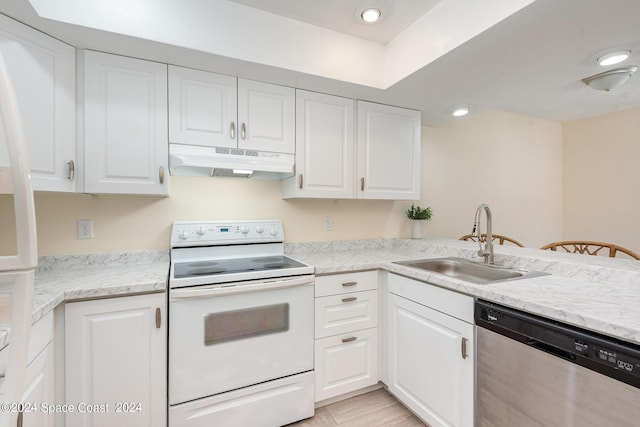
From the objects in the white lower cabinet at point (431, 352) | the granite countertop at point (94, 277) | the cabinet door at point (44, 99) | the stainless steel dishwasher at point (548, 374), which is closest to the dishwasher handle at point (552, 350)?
the stainless steel dishwasher at point (548, 374)

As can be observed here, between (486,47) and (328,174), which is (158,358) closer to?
(328,174)

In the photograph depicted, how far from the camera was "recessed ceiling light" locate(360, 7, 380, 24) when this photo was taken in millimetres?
1639

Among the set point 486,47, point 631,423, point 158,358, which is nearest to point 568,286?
point 631,423

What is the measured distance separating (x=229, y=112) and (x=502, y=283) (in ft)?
5.91

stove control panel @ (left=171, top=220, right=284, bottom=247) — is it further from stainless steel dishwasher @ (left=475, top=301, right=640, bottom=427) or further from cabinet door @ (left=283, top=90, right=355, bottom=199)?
stainless steel dishwasher @ (left=475, top=301, right=640, bottom=427)

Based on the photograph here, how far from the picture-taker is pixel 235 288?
1.50 metres

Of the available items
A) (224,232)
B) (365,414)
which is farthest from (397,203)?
(365,414)

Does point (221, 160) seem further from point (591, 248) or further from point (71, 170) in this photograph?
point (591, 248)

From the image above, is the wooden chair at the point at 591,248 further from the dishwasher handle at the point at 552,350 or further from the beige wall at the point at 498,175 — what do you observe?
the dishwasher handle at the point at 552,350

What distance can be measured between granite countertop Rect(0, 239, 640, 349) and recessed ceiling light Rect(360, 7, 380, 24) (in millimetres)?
1515

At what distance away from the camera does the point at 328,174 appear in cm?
213

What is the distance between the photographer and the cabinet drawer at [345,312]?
5.82 feet

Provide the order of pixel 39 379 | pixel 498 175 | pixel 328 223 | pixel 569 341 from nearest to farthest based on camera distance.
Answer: pixel 569 341 → pixel 39 379 → pixel 328 223 → pixel 498 175

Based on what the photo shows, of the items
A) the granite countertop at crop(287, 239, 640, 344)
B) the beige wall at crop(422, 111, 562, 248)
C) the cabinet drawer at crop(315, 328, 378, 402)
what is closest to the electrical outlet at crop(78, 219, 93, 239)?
the granite countertop at crop(287, 239, 640, 344)
